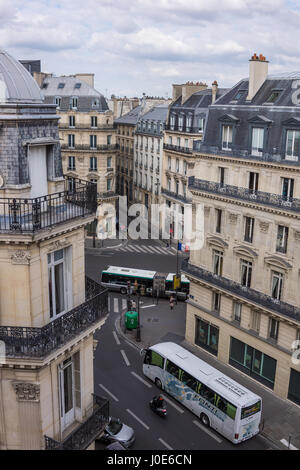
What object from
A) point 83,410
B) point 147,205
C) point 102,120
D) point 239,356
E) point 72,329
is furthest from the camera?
point 147,205

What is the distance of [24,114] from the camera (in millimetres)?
13102

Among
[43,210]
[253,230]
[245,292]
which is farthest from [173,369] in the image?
[43,210]

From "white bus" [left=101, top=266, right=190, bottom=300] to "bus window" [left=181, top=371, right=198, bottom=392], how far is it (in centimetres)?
1714

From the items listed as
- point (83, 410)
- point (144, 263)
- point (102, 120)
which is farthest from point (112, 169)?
point (83, 410)

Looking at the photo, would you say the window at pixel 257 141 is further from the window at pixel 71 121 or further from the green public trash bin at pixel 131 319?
the window at pixel 71 121

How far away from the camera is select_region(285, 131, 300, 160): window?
86.2ft

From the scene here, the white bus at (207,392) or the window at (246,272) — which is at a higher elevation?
the window at (246,272)

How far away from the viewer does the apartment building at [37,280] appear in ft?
42.7

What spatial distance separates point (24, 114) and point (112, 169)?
50.7 metres

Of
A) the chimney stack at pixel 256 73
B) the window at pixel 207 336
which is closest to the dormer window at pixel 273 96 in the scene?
the chimney stack at pixel 256 73

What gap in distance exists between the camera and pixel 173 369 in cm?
2822

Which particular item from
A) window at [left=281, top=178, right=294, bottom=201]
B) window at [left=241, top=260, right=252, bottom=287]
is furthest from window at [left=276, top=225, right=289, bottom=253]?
window at [left=241, top=260, right=252, bottom=287]

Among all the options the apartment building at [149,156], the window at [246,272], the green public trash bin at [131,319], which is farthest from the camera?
the apartment building at [149,156]

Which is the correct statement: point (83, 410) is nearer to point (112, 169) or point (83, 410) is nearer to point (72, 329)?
point (72, 329)
